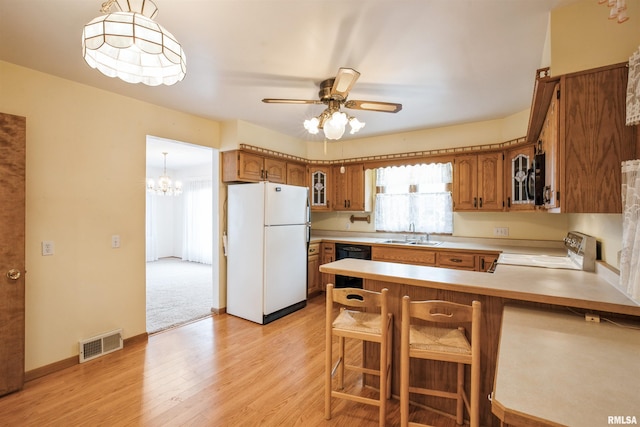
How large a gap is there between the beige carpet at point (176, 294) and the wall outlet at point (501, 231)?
398 centimetres

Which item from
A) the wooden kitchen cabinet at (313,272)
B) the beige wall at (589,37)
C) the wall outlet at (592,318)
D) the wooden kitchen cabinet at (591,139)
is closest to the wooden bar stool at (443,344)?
the wall outlet at (592,318)

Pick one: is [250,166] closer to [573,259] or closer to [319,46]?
[319,46]

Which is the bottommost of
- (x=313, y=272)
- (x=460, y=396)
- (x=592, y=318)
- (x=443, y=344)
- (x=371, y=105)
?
(x=460, y=396)

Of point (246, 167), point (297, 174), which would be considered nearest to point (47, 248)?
point (246, 167)

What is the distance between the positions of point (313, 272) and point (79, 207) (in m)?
2.93

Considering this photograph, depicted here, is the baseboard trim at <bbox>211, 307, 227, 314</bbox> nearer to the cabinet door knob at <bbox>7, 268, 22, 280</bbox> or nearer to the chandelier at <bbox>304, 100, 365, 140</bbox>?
the cabinet door knob at <bbox>7, 268, 22, 280</bbox>

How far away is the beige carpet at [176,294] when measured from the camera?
357cm

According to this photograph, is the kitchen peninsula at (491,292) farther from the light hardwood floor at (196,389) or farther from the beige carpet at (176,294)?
the beige carpet at (176,294)

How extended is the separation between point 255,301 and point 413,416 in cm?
212

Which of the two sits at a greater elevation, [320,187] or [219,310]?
[320,187]

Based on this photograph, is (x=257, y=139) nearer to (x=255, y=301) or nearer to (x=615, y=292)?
(x=255, y=301)

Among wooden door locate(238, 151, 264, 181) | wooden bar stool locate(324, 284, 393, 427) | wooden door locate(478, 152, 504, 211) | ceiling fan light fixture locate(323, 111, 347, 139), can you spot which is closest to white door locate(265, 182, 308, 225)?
wooden door locate(238, 151, 264, 181)

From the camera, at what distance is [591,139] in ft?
4.68

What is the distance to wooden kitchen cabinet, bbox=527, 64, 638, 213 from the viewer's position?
4.51ft
